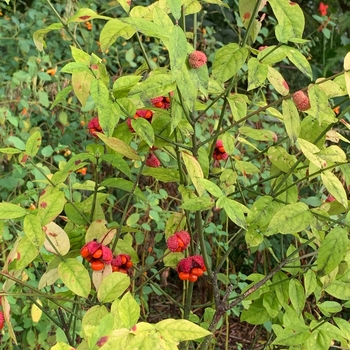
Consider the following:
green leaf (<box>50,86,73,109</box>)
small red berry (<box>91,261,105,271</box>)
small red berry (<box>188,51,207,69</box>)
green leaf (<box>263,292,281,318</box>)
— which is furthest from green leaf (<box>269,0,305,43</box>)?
green leaf (<box>263,292,281,318</box>)

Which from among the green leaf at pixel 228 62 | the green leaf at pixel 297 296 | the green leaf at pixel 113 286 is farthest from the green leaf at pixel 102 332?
the green leaf at pixel 297 296

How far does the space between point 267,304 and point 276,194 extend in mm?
264

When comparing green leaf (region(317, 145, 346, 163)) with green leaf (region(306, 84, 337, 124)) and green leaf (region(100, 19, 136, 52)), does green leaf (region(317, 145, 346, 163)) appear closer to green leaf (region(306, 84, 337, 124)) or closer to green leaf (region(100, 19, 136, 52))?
green leaf (region(306, 84, 337, 124))

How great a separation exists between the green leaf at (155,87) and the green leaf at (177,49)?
0.09 m

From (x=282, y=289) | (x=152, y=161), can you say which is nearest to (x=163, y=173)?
(x=152, y=161)

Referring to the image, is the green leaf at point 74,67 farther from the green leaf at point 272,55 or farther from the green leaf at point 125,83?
the green leaf at point 272,55

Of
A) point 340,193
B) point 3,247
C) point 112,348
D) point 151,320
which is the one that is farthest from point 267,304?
point 151,320

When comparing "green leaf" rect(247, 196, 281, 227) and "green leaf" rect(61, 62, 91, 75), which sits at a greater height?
"green leaf" rect(61, 62, 91, 75)

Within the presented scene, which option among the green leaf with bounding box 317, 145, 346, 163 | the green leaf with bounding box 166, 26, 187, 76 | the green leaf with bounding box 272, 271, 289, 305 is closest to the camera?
the green leaf with bounding box 166, 26, 187, 76

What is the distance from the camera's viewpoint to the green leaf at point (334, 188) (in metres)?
0.92

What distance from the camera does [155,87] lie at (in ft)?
2.64

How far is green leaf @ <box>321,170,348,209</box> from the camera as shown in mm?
917

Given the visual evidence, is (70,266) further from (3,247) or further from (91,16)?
(3,247)

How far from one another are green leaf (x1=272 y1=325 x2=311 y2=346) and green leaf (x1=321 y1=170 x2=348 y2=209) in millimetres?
232
